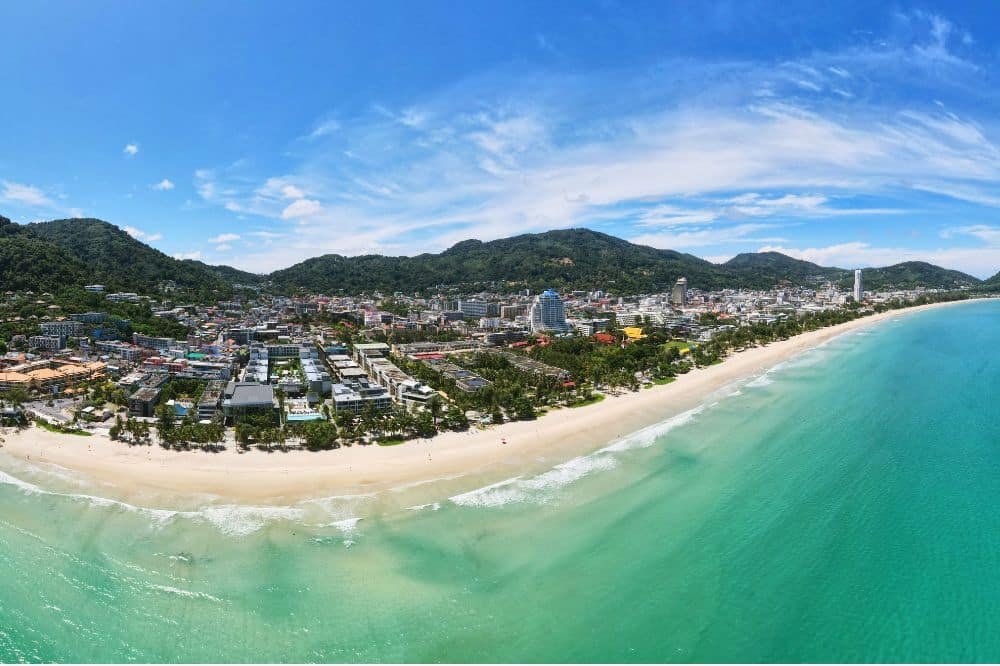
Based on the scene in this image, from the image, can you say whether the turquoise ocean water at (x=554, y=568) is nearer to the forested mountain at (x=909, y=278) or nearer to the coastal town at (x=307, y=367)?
the coastal town at (x=307, y=367)

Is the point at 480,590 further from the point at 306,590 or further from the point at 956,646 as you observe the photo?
the point at 956,646

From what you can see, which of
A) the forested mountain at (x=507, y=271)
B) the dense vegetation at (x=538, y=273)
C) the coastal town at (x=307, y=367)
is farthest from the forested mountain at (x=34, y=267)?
the forested mountain at (x=507, y=271)

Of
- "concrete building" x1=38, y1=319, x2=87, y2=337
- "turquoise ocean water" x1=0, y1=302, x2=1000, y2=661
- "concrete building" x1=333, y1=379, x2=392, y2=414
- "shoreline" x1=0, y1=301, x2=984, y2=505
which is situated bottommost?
"turquoise ocean water" x1=0, y1=302, x2=1000, y2=661

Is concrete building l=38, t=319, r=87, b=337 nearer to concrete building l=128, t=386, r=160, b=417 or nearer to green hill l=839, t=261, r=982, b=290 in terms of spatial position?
concrete building l=128, t=386, r=160, b=417

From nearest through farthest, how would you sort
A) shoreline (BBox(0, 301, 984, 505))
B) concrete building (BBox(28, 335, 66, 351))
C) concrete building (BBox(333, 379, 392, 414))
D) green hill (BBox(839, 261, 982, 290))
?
shoreline (BBox(0, 301, 984, 505)) < concrete building (BBox(333, 379, 392, 414)) < concrete building (BBox(28, 335, 66, 351)) < green hill (BBox(839, 261, 982, 290))

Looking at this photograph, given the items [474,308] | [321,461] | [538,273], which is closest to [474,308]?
[474,308]

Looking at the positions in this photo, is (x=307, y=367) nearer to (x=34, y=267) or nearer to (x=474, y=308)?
(x=34, y=267)

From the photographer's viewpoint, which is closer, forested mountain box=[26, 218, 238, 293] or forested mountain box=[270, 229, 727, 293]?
forested mountain box=[26, 218, 238, 293]

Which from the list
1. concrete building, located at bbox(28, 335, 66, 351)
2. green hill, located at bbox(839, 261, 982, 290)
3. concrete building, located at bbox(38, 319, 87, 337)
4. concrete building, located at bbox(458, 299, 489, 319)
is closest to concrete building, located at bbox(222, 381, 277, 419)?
concrete building, located at bbox(28, 335, 66, 351)
